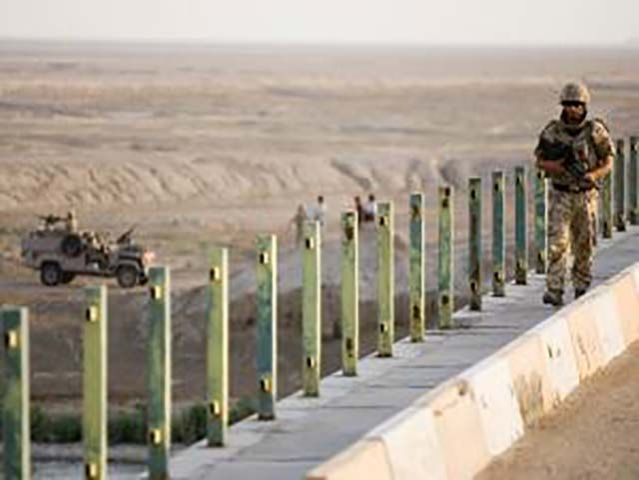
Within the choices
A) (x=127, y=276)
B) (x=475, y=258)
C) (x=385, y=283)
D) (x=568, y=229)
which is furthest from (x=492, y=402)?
(x=127, y=276)

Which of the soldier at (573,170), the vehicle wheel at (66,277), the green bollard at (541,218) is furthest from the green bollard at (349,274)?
the vehicle wheel at (66,277)

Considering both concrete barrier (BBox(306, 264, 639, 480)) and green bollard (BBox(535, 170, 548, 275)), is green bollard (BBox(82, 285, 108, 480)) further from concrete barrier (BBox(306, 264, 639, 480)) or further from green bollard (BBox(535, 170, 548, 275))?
green bollard (BBox(535, 170, 548, 275))

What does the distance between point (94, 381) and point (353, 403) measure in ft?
12.8

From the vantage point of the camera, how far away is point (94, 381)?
12742 millimetres

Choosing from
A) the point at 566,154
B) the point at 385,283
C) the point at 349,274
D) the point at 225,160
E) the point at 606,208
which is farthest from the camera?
the point at 225,160

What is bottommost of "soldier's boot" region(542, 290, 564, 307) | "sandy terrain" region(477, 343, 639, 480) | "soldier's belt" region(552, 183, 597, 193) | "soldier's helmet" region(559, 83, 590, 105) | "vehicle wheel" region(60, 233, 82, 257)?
"vehicle wheel" region(60, 233, 82, 257)

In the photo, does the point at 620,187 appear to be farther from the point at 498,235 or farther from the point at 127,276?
the point at 127,276

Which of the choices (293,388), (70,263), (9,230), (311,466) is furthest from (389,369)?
(9,230)

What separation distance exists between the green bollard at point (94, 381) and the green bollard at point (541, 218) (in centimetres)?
980

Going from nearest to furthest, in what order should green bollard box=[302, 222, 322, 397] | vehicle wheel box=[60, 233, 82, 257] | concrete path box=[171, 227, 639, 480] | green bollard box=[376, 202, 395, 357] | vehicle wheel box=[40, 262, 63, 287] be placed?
concrete path box=[171, 227, 639, 480] < green bollard box=[302, 222, 322, 397] < green bollard box=[376, 202, 395, 357] < vehicle wheel box=[60, 233, 82, 257] < vehicle wheel box=[40, 262, 63, 287]

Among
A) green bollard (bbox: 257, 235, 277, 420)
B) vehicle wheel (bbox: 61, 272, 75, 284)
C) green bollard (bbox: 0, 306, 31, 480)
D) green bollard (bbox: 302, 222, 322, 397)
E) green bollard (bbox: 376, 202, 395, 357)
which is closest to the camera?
green bollard (bbox: 0, 306, 31, 480)

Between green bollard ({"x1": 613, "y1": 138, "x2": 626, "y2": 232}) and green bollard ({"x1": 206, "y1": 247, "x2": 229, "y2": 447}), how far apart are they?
1245cm

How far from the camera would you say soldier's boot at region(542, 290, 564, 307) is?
2106 centimetres

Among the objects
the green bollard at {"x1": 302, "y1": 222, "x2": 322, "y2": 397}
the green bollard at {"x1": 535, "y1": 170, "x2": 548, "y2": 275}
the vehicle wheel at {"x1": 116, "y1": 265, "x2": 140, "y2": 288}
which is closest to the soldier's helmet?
the green bollard at {"x1": 535, "y1": 170, "x2": 548, "y2": 275}
